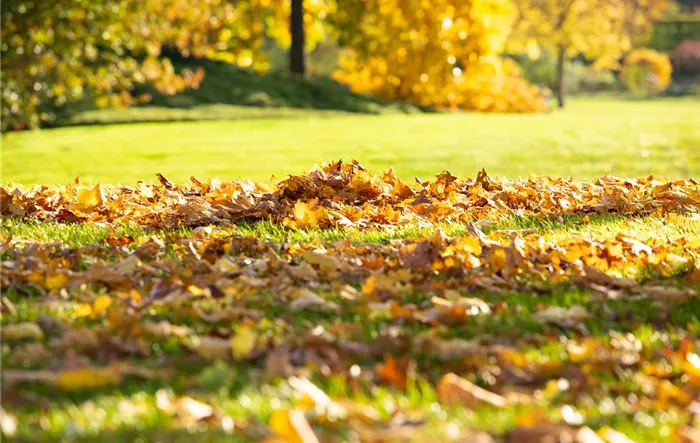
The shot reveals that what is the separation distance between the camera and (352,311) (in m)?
3.62

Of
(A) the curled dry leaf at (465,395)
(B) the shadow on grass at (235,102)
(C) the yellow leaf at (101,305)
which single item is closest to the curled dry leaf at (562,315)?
(A) the curled dry leaf at (465,395)

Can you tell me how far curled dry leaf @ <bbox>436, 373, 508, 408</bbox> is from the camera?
8.27 feet

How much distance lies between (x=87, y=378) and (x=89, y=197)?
12.6 feet

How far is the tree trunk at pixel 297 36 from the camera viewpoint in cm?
2450

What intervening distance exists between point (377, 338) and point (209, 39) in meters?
23.7

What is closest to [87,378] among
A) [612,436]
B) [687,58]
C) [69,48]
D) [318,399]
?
[318,399]

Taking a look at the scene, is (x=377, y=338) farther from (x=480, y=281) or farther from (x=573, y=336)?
(x=480, y=281)

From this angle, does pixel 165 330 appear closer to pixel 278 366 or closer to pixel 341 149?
pixel 278 366

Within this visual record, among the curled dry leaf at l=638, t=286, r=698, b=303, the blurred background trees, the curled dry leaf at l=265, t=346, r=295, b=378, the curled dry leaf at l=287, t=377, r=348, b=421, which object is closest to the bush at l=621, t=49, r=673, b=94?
the blurred background trees

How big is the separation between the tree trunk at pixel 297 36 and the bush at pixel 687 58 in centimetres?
3770

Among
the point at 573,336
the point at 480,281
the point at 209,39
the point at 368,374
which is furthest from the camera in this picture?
the point at 209,39

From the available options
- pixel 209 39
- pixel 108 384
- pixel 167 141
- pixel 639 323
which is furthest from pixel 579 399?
pixel 209 39

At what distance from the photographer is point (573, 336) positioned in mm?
3250

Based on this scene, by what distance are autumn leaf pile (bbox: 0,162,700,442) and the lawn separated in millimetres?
10
